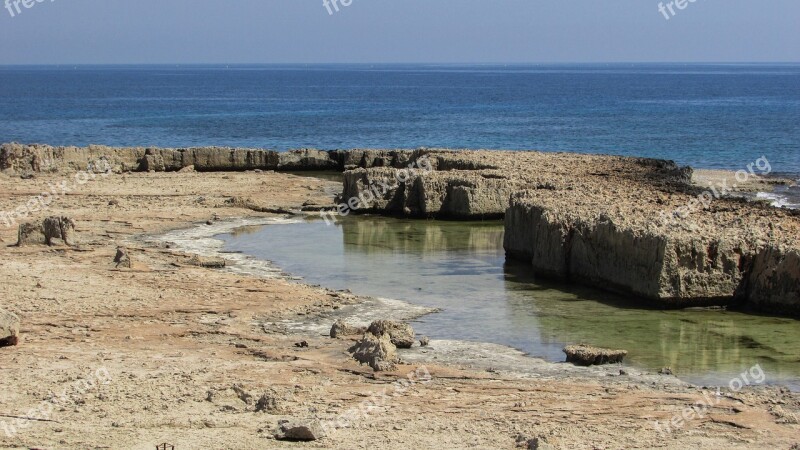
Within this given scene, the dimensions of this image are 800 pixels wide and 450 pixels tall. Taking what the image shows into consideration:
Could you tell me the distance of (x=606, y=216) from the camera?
18578mm

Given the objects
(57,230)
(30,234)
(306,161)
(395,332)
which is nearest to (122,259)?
(57,230)

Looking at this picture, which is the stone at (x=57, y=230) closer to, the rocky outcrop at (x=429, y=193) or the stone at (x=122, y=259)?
the stone at (x=122, y=259)

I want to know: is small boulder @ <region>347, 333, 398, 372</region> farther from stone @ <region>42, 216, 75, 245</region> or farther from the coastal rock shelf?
stone @ <region>42, 216, 75, 245</region>

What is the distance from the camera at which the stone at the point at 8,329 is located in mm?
12633

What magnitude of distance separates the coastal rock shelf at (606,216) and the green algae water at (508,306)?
0.41 metres

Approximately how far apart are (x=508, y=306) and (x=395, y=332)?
3693 mm

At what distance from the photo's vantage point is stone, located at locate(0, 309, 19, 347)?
41.4ft

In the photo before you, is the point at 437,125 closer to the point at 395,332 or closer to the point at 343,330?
the point at 343,330

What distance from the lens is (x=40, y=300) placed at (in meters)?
15.5

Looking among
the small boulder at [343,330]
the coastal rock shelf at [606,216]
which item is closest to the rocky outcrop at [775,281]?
the coastal rock shelf at [606,216]

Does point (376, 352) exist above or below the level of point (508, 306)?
above

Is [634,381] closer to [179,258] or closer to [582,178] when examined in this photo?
[179,258]

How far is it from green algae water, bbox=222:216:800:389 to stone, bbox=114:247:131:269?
3.11 metres

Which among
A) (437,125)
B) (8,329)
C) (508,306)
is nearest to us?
(8,329)
